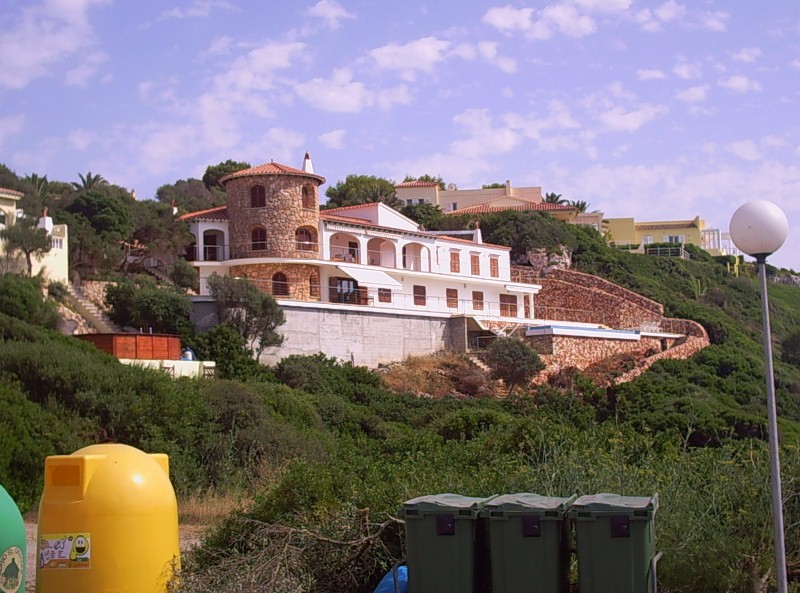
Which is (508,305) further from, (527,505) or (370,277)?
(527,505)

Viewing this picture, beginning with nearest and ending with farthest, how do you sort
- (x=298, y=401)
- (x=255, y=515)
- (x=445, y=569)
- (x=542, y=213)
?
(x=445, y=569)
(x=255, y=515)
(x=298, y=401)
(x=542, y=213)

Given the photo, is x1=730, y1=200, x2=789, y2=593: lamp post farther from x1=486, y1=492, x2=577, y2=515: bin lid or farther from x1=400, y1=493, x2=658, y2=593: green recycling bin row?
x1=486, y1=492, x2=577, y2=515: bin lid

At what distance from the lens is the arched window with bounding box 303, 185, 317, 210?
44.2 m

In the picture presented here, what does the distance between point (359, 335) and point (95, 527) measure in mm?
32921

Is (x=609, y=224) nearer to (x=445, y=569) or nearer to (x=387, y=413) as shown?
(x=387, y=413)

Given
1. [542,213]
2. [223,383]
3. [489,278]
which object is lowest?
[223,383]

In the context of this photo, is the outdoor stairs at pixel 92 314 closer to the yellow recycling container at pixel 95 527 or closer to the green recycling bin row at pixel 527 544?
the yellow recycling container at pixel 95 527

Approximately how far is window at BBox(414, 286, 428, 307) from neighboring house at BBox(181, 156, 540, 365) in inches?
1.7

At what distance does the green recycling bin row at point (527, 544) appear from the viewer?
8133mm

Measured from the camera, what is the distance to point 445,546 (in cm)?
852

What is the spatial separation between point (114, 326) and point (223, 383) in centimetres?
1188

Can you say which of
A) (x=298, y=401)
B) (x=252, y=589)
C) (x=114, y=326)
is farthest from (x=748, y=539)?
(x=114, y=326)

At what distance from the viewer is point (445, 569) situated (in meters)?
8.49

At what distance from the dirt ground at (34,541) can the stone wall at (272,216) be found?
88.9 ft
